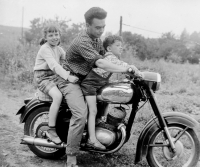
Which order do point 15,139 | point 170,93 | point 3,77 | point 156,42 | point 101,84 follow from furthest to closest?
point 156,42 → point 3,77 → point 170,93 → point 15,139 → point 101,84

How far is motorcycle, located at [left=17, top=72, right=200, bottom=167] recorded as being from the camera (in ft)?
10.1

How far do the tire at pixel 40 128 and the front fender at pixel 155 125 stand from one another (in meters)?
1.15

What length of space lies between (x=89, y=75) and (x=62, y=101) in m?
0.55

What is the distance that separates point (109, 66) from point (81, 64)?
0.47 metres

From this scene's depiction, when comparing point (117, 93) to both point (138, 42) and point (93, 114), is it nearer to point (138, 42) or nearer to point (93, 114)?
point (93, 114)

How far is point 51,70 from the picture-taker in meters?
3.67

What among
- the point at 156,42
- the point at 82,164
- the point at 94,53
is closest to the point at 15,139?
the point at 82,164

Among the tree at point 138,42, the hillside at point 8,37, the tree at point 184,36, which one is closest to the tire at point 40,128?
the hillside at point 8,37

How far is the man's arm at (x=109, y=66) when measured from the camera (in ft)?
9.39

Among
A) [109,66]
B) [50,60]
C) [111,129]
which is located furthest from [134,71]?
[50,60]

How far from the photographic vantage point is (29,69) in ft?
30.4

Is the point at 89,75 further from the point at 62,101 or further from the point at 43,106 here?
the point at 43,106

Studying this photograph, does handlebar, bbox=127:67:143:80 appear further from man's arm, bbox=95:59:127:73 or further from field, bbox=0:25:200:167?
field, bbox=0:25:200:167

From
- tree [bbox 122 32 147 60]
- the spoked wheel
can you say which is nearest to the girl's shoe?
the spoked wheel
